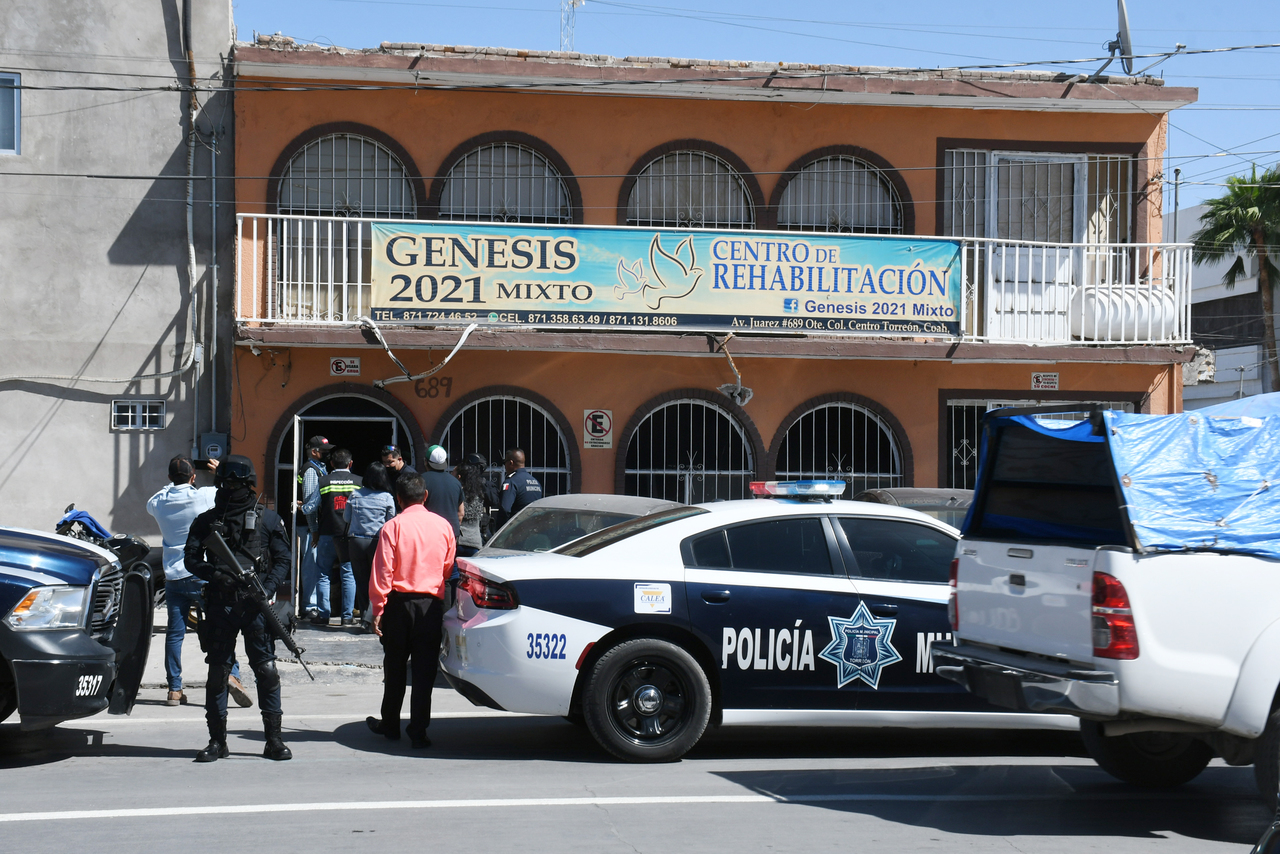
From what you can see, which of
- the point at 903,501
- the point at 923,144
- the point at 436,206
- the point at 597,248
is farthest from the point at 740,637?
the point at 923,144

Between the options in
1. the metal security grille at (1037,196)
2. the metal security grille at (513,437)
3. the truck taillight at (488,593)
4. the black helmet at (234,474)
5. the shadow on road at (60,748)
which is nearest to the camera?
the truck taillight at (488,593)

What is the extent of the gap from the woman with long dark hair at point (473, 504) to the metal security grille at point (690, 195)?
13.8 feet

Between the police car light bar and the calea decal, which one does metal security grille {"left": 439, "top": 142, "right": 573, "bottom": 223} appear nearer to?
the police car light bar

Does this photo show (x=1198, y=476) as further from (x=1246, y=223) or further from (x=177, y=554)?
(x=1246, y=223)

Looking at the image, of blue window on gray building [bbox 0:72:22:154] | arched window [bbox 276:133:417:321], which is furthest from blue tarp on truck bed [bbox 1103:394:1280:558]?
blue window on gray building [bbox 0:72:22:154]

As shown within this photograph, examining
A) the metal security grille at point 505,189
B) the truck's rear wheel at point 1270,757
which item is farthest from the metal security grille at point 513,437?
the truck's rear wheel at point 1270,757

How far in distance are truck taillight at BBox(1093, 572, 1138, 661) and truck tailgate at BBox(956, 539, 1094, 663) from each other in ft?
0.12

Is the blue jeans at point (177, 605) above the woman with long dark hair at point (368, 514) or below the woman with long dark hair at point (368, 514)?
below

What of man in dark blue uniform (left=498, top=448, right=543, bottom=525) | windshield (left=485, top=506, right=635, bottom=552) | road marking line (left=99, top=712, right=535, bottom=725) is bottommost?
road marking line (left=99, top=712, right=535, bottom=725)

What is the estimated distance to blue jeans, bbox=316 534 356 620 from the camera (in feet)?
40.1

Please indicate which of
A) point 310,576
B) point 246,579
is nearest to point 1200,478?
point 246,579

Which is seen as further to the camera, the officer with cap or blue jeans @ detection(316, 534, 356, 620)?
the officer with cap

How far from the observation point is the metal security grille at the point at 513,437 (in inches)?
572

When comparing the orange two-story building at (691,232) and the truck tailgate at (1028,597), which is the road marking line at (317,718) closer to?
the truck tailgate at (1028,597)
